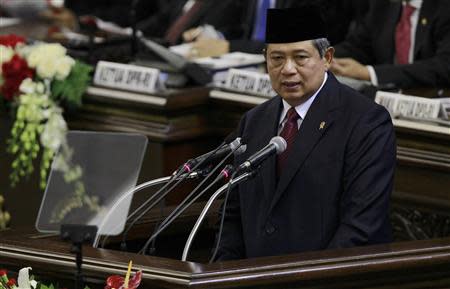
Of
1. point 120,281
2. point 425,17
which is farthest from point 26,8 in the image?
point 120,281

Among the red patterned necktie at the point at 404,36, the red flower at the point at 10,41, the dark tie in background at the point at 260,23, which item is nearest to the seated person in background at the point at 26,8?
the dark tie in background at the point at 260,23

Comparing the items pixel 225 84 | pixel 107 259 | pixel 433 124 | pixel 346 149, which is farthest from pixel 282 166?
pixel 225 84

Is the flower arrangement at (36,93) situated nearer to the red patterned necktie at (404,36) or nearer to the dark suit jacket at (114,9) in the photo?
the red patterned necktie at (404,36)

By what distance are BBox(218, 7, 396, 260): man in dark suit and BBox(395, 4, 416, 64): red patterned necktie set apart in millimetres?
2148

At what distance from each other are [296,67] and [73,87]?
7.85 ft

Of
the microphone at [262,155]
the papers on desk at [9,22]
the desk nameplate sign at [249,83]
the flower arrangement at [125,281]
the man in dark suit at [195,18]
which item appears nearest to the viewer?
the flower arrangement at [125,281]

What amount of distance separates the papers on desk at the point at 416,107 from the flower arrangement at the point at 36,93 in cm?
148

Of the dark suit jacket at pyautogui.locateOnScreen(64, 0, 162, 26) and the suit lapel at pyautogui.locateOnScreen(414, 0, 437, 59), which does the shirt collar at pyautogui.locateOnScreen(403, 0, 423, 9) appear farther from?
the dark suit jacket at pyautogui.locateOnScreen(64, 0, 162, 26)

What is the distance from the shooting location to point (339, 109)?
3.39 meters

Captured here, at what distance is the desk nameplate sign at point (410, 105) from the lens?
4.64 metres

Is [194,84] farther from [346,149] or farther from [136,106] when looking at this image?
[346,149]

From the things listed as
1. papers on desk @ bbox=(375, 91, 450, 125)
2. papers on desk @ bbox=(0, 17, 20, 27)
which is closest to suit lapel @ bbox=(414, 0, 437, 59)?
papers on desk @ bbox=(375, 91, 450, 125)

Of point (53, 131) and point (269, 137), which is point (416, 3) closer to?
point (53, 131)

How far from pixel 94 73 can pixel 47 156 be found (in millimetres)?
512
